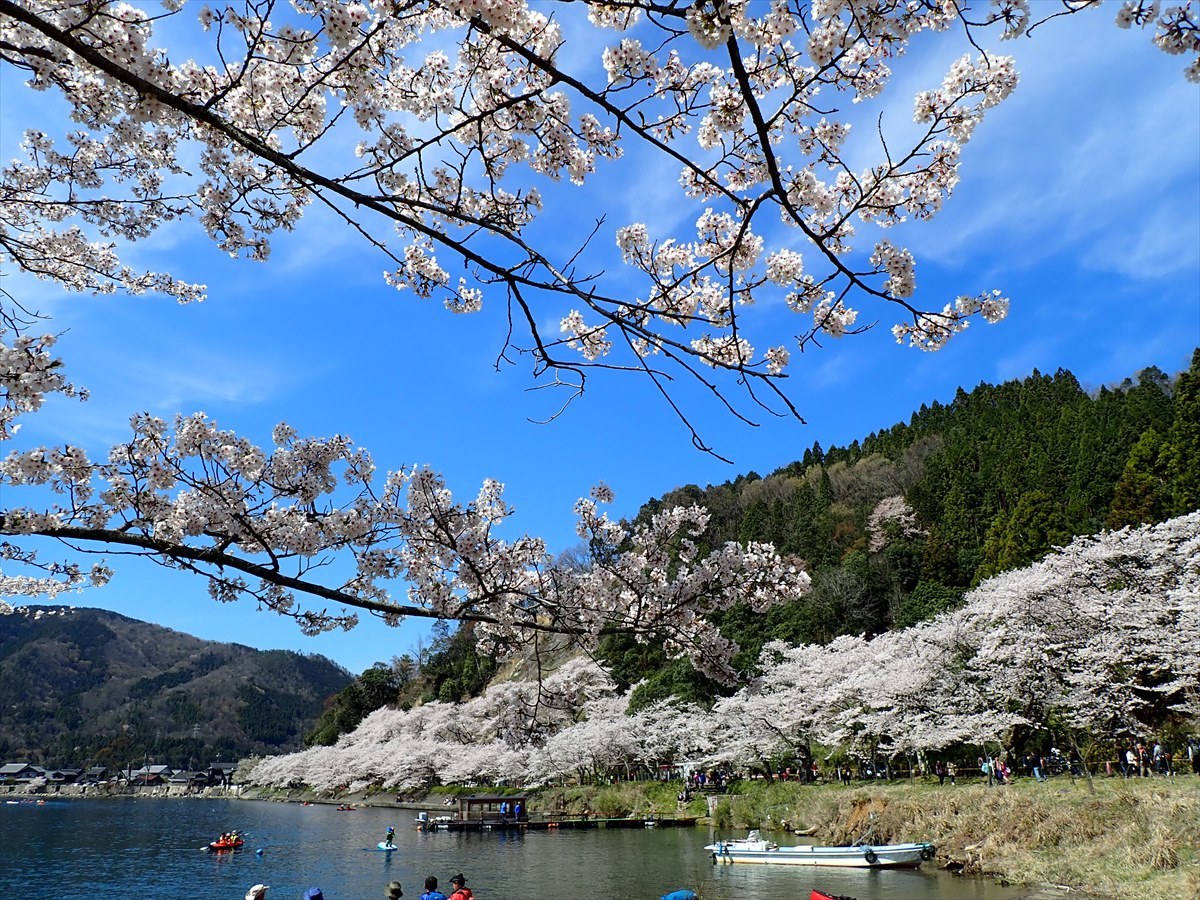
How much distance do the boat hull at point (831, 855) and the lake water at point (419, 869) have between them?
34cm

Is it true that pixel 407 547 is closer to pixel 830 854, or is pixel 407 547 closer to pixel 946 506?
pixel 830 854

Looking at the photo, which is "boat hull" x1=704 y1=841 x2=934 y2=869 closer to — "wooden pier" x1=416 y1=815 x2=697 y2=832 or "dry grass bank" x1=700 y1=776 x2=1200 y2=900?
"dry grass bank" x1=700 y1=776 x2=1200 y2=900

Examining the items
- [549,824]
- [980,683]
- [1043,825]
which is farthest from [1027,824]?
[549,824]

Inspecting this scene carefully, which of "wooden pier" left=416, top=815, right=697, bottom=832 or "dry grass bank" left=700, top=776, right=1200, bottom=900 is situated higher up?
"dry grass bank" left=700, top=776, right=1200, bottom=900

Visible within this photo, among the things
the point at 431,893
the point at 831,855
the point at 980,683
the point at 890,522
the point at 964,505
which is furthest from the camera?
the point at 890,522

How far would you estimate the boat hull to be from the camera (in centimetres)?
1634

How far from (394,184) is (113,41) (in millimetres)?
1561

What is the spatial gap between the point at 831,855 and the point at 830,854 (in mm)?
29

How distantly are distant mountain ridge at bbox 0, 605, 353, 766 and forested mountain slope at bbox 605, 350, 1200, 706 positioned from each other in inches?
3669

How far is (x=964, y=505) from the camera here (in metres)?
38.7

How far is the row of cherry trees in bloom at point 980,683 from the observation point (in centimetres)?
1639

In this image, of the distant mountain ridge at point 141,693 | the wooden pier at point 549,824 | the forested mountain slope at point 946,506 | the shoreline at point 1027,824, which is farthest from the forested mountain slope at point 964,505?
the distant mountain ridge at point 141,693

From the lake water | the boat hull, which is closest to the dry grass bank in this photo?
the boat hull

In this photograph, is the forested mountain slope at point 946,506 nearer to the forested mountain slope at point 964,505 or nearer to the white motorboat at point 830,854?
the forested mountain slope at point 964,505
